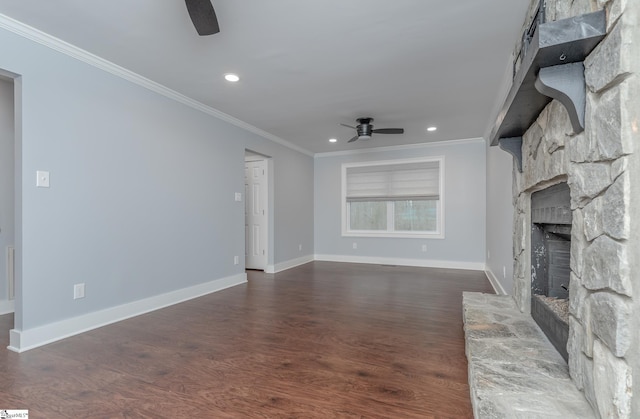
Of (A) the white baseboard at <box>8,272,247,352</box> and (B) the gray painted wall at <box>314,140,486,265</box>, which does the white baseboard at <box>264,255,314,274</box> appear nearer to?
(B) the gray painted wall at <box>314,140,486,265</box>

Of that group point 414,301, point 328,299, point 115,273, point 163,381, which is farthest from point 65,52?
point 414,301

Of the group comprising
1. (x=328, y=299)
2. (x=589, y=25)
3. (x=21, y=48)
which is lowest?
(x=328, y=299)

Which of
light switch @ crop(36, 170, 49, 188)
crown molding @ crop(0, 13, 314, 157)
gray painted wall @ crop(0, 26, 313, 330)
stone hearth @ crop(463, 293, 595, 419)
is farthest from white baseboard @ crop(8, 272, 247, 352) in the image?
stone hearth @ crop(463, 293, 595, 419)

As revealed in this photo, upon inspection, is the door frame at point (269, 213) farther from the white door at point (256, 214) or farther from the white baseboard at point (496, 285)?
the white baseboard at point (496, 285)

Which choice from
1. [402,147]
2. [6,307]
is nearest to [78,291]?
[6,307]

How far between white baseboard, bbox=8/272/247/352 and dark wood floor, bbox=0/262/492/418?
3.5 inches

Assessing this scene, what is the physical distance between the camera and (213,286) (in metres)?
4.16

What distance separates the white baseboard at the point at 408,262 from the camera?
571cm

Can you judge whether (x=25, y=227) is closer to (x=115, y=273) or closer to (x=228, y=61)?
(x=115, y=273)

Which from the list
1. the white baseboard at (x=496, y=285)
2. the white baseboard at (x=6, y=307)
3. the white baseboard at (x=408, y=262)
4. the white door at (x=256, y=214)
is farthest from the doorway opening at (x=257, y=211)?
the white baseboard at (x=496, y=285)

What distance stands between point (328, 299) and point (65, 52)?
Answer: 11.2 ft

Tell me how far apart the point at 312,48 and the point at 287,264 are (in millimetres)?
4076

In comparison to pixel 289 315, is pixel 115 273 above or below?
above

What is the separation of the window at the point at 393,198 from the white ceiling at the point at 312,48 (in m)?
2.06
